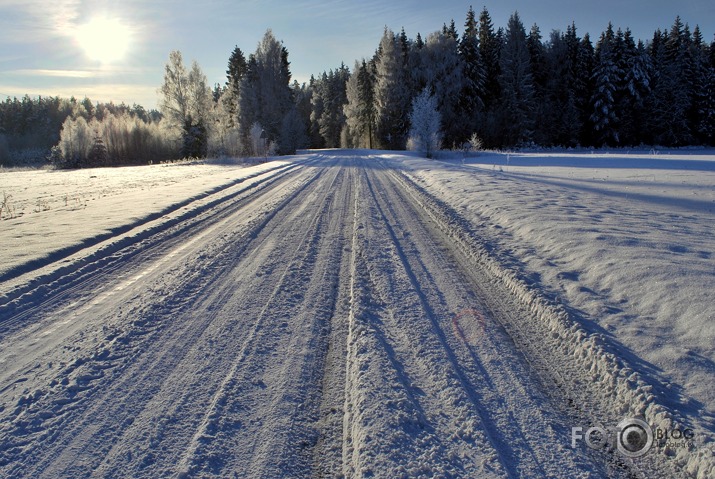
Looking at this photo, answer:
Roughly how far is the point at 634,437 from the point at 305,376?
2.16 meters

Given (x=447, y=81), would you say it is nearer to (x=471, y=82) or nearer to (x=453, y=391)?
(x=471, y=82)

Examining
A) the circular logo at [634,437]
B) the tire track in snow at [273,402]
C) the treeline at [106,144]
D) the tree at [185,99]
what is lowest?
the circular logo at [634,437]

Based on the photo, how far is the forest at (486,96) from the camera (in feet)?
127

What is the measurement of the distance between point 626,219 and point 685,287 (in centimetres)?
370

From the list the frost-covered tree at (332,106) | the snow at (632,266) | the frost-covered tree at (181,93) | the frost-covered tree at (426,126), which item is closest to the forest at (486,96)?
the frost-covered tree at (181,93)

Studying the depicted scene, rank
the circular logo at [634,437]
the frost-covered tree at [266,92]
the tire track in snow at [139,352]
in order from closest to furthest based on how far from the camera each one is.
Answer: the circular logo at [634,437]
the tire track in snow at [139,352]
the frost-covered tree at [266,92]

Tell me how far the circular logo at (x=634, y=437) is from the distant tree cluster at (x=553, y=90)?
1760 inches

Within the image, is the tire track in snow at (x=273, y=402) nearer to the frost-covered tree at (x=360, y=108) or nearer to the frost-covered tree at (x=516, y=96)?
the frost-covered tree at (x=516, y=96)

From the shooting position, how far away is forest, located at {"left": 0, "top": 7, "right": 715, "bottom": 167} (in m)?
38.8

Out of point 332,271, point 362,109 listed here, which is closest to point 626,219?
point 332,271

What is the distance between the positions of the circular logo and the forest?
38.1 m

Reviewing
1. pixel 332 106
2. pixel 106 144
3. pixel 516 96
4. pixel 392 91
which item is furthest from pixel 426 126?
pixel 332 106

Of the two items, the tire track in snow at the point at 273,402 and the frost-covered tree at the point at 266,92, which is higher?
the frost-covered tree at the point at 266,92

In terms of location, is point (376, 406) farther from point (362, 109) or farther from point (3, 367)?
point (362, 109)
